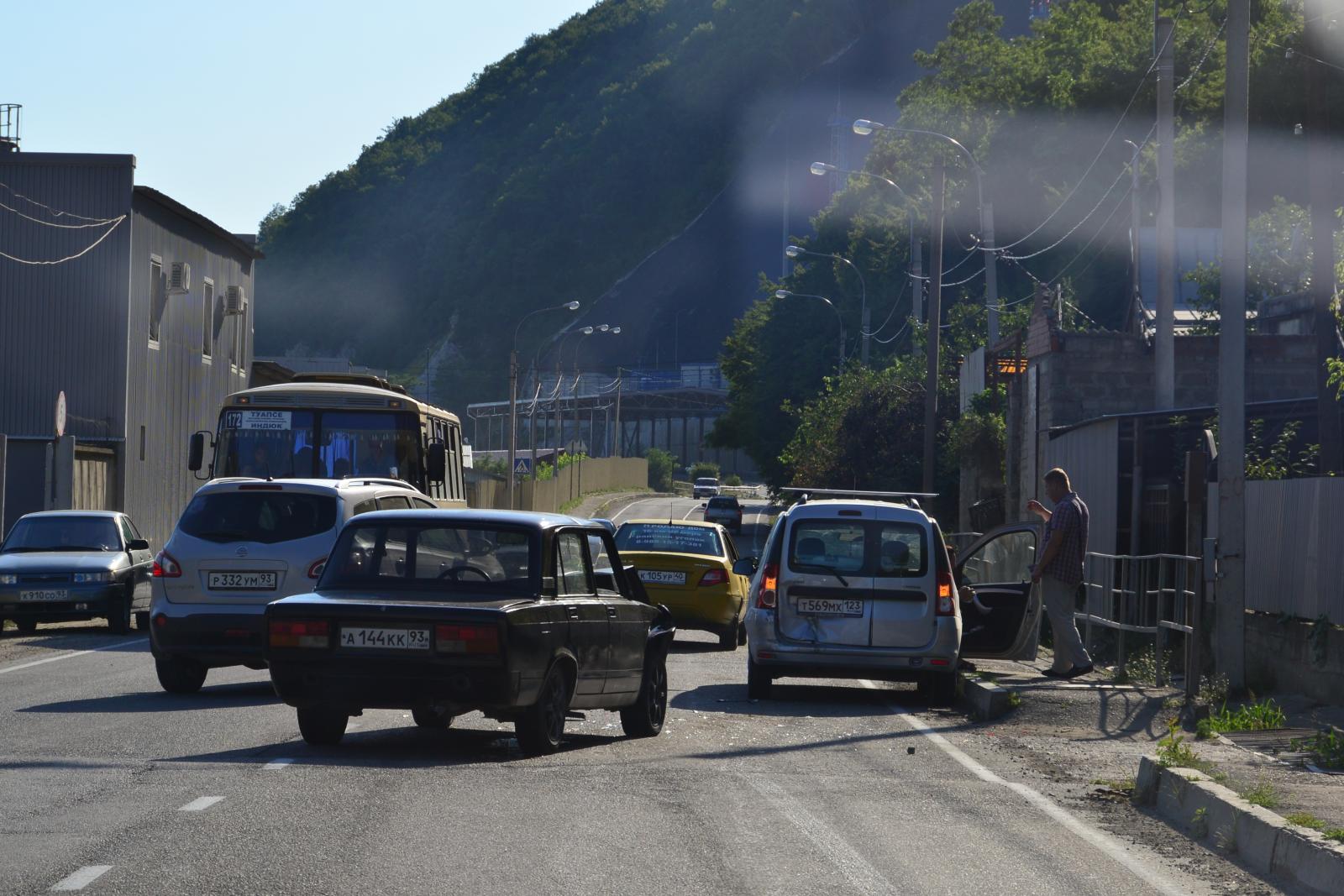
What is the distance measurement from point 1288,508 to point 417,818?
988cm

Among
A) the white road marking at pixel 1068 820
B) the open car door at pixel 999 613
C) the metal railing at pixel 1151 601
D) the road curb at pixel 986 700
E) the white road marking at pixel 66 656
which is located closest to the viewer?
the white road marking at pixel 1068 820

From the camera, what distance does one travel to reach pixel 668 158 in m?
178

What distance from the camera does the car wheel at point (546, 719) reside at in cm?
1002

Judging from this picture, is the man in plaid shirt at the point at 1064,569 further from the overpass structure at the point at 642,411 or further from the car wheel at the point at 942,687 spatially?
the overpass structure at the point at 642,411

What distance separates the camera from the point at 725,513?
71.1 meters

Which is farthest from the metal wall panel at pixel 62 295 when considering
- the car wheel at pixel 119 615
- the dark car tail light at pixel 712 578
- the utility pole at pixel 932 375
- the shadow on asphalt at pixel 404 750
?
the shadow on asphalt at pixel 404 750

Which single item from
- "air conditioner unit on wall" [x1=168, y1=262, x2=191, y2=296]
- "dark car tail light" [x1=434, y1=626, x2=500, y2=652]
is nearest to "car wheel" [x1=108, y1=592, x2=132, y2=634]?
"dark car tail light" [x1=434, y1=626, x2=500, y2=652]

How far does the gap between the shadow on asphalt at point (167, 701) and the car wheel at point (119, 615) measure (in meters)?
7.37

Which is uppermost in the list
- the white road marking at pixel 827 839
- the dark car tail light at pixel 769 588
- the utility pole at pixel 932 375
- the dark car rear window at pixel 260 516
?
the utility pole at pixel 932 375

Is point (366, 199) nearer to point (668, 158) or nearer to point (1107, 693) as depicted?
point (668, 158)

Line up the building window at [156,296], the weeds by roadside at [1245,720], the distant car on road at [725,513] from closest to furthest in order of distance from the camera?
the weeds by roadside at [1245,720], the building window at [156,296], the distant car on road at [725,513]

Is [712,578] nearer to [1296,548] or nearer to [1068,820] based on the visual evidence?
[1296,548]

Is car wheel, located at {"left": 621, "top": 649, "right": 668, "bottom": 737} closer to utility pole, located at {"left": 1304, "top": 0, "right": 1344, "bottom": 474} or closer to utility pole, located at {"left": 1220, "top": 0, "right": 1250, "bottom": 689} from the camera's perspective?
utility pole, located at {"left": 1220, "top": 0, "right": 1250, "bottom": 689}

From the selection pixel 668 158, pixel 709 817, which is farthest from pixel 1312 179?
pixel 668 158
